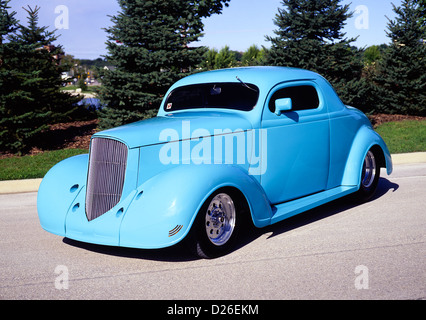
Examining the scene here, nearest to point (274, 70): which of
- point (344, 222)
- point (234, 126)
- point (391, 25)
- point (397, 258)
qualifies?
point (234, 126)

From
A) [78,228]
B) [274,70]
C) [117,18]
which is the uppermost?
[117,18]

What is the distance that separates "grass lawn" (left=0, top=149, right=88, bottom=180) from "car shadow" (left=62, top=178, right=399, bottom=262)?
4.41 metres

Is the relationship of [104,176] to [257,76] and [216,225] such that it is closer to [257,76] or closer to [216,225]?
[216,225]

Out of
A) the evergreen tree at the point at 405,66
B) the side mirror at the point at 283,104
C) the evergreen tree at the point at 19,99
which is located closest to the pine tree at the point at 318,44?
the evergreen tree at the point at 405,66

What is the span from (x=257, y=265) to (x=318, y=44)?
1126 centimetres

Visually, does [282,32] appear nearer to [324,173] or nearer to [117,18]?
[117,18]

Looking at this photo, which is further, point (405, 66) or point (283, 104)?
point (405, 66)

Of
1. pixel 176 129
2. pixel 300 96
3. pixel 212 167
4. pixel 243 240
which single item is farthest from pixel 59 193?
pixel 300 96

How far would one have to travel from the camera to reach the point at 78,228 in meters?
4.84

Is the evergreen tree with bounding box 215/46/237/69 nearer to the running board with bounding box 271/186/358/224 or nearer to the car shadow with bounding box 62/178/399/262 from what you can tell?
the car shadow with bounding box 62/178/399/262

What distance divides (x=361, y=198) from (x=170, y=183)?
3.68 m

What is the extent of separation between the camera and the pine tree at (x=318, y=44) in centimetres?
1453

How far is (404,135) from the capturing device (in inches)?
541
